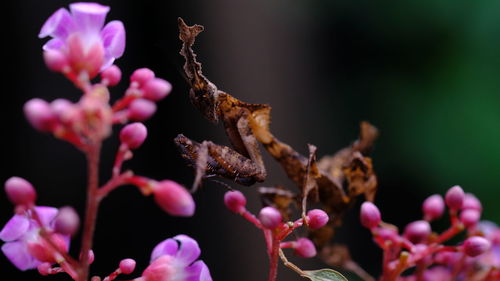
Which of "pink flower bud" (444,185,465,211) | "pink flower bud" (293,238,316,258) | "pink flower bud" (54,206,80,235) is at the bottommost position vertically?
"pink flower bud" (54,206,80,235)

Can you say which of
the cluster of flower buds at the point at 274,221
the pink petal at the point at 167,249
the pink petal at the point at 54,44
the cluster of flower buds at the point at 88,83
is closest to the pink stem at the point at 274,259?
the cluster of flower buds at the point at 274,221

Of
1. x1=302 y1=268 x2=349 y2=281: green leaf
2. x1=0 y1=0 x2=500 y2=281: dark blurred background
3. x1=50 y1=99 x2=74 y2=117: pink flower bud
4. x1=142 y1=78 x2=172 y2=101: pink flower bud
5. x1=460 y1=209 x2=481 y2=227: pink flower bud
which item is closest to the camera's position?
x1=50 y1=99 x2=74 y2=117: pink flower bud

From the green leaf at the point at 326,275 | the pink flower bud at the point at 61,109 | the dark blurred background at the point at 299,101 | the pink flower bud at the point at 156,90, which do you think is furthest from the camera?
the dark blurred background at the point at 299,101

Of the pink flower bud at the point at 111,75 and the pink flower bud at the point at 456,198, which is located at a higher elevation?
the pink flower bud at the point at 456,198

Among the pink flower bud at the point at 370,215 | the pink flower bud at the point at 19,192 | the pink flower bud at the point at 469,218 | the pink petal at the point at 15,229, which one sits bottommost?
the pink petal at the point at 15,229

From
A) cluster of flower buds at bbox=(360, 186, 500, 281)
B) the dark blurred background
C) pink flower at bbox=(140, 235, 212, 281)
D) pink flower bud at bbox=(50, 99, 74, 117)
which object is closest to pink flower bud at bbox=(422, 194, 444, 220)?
cluster of flower buds at bbox=(360, 186, 500, 281)

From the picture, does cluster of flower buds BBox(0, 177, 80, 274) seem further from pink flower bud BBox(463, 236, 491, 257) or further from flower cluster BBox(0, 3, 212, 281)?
pink flower bud BBox(463, 236, 491, 257)

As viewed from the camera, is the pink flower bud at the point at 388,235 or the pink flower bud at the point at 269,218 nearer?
the pink flower bud at the point at 269,218

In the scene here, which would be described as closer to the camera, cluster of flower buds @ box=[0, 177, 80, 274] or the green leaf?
cluster of flower buds @ box=[0, 177, 80, 274]

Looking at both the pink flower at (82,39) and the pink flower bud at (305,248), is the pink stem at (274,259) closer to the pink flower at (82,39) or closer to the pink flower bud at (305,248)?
the pink flower bud at (305,248)
